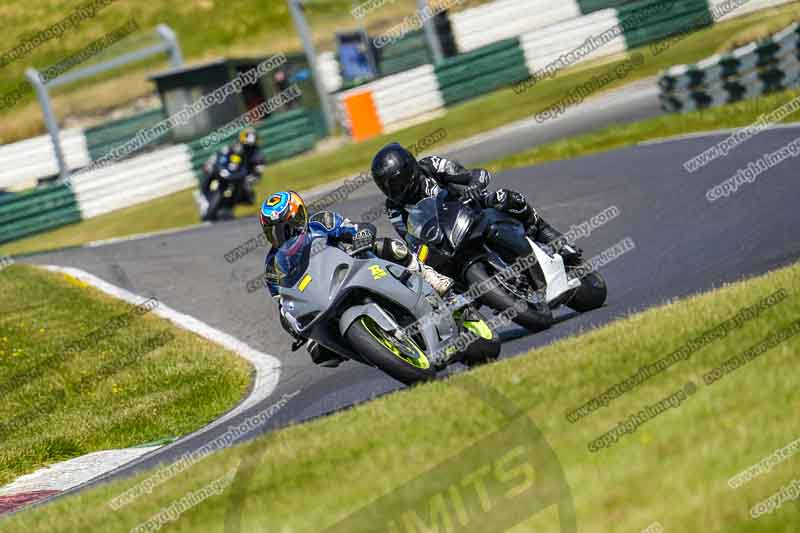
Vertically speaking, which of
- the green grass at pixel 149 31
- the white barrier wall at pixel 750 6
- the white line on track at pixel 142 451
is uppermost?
the green grass at pixel 149 31

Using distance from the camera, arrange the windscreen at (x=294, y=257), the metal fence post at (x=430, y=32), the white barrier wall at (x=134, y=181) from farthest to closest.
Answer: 1. the metal fence post at (x=430, y=32)
2. the white barrier wall at (x=134, y=181)
3. the windscreen at (x=294, y=257)

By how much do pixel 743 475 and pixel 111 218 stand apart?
2622 cm

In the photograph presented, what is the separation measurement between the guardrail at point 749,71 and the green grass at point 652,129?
38cm

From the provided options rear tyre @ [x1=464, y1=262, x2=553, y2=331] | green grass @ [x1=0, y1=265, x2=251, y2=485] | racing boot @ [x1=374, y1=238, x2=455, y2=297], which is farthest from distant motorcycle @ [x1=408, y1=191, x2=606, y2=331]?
green grass @ [x1=0, y1=265, x2=251, y2=485]

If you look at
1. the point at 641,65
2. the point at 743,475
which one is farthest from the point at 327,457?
the point at 641,65

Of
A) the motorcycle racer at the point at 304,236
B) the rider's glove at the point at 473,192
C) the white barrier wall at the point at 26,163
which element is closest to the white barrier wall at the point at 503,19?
the white barrier wall at the point at 26,163

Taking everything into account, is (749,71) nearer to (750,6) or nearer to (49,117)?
(750,6)

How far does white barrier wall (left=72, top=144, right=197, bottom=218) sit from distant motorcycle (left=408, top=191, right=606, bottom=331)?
2212 cm

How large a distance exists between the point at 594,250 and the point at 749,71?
8009mm

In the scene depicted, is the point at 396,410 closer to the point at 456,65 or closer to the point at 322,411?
the point at 322,411

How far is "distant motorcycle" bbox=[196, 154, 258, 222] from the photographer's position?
24.4 metres

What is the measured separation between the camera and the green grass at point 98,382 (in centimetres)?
1061

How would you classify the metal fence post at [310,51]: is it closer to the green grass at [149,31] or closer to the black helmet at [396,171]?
the green grass at [149,31]

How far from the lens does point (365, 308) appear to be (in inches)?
321
